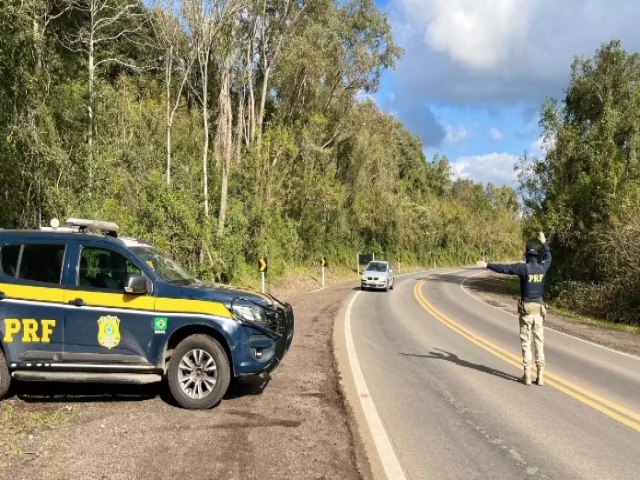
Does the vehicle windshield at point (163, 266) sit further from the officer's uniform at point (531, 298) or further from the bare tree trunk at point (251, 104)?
the bare tree trunk at point (251, 104)

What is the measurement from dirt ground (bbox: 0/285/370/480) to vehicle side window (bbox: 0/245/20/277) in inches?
62.3

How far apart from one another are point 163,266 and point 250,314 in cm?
153

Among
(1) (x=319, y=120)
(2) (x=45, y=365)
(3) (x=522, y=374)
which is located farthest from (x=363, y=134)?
(2) (x=45, y=365)

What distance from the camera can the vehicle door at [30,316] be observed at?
21.5 ft

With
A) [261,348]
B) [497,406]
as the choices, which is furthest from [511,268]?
[261,348]

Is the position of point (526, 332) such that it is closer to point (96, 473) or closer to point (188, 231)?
point (96, 473)

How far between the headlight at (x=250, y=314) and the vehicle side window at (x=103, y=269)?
4.38 ft

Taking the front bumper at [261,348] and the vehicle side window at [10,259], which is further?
the vehicle side window at [10,259]

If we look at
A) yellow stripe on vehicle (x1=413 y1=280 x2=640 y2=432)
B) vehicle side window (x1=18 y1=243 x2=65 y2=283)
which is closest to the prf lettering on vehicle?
vehicle side window (x1=18 y1=243 x2=65 y2=283)

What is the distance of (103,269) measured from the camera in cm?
691

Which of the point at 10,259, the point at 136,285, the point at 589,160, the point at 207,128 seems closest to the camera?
the point at 136,285

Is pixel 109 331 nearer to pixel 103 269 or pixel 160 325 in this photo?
pixel 160 325

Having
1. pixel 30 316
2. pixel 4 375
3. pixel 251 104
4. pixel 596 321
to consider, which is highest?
pixel 251 104

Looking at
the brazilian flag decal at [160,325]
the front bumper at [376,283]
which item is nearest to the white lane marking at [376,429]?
the brazilian flag decal at [160,325]
